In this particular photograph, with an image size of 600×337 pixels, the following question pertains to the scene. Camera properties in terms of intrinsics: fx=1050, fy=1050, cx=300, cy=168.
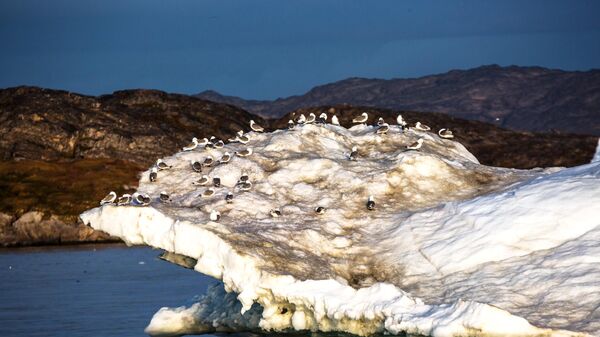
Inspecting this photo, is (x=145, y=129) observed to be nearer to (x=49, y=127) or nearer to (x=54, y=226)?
(x=49, y=127)

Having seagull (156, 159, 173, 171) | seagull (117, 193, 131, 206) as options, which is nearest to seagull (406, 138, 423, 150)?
seagull (156, 159, 173, 171)

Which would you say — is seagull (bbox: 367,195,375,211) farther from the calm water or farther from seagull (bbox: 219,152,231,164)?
the calm water

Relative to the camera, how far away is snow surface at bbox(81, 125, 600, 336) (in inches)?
1396

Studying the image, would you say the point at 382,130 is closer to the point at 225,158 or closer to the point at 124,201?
the point at 225,158

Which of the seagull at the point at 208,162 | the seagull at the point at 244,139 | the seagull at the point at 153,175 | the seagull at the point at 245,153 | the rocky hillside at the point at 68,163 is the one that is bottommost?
the seagull at the point at 153,175

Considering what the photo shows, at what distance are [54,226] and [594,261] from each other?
359 ft

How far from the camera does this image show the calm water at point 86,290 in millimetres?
57500

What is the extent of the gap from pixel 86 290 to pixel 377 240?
40.9 meters

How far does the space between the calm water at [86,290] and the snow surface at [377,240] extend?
33.1 ft

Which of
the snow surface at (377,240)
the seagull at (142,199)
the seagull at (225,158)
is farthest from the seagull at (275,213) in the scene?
the seagull at (225,158)

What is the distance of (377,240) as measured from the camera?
42688 mm

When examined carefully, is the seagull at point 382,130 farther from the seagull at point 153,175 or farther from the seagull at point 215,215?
the seagull at point 215,215

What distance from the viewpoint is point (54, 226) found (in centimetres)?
13738

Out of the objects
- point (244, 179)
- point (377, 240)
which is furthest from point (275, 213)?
point (377, 240)
